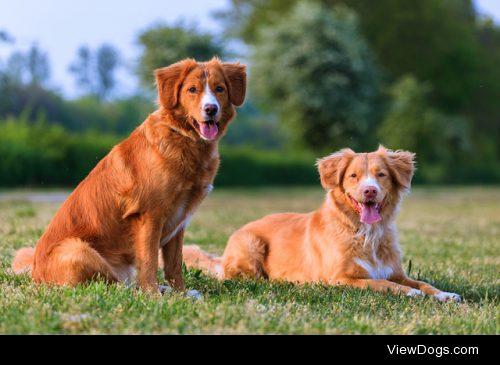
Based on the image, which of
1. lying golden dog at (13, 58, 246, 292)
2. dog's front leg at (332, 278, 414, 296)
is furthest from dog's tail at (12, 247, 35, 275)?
dog's front leg at (332, 278, 414, 296)

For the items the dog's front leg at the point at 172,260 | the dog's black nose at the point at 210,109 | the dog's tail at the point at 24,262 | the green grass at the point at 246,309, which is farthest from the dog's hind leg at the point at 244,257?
the dog's tail at the point at 24,262

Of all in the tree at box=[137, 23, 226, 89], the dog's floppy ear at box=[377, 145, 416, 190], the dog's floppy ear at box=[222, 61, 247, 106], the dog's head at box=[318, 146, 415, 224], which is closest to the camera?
the dog's floppy ear at box=[222, 61, 247, 106]

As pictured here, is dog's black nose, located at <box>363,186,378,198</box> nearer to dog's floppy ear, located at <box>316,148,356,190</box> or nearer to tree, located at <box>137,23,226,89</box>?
dog's floppy ear, located at <box>316,148,356,190</box>

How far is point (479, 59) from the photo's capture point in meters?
41.4

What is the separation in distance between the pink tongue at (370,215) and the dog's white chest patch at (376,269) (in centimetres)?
37

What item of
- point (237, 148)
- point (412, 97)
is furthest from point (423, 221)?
point (412, 97)

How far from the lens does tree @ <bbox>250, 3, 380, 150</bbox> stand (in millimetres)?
26703

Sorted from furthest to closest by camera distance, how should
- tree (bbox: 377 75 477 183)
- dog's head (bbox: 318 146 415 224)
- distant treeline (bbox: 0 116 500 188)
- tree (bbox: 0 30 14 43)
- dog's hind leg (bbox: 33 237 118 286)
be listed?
1. tree (bbox: 377 75 477 183)
2. distant treeline (bbox: 0 116 500 188)
3. tree (bbox: 0 30 14 43)
4. dog's head (bbox: 318 146 415 224)
5. dog's hind leg (bbox: 33 237 118 286)

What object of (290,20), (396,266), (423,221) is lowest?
(423,221)

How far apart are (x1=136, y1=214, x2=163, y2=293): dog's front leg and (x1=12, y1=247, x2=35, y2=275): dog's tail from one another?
3.74 ft

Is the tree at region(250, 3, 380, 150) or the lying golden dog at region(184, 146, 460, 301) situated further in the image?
the tree at region(250, 3, 380, 150)

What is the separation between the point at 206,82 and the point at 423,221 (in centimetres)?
942

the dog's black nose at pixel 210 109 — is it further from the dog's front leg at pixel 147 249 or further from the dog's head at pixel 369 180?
the dog's head at pixel 369 180
